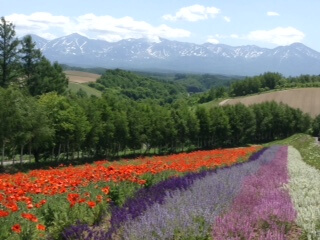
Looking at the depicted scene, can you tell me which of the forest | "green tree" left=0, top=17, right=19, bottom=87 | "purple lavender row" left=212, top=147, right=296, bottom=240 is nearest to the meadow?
"purple lavender row" left=212, top=147, right=296, bottom=240

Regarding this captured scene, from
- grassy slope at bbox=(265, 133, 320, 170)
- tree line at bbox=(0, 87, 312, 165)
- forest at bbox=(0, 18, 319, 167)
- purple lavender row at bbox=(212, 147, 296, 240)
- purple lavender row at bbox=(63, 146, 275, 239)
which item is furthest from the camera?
forest at bbox=(0, 18, 319, 167)

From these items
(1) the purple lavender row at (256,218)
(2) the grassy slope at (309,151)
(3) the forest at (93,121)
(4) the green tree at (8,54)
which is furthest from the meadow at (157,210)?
(4) the green tree at (8,54)

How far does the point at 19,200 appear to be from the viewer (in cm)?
780

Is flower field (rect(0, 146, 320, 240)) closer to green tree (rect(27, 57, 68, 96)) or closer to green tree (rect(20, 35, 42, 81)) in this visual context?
green tree (rect(20, 35, 42, 81))

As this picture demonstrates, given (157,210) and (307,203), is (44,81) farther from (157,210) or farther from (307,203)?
(157,210)

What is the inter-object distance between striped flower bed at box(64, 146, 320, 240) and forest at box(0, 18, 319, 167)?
29797 mm

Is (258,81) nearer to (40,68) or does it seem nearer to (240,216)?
(40,68)

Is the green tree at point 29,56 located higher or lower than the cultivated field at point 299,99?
higher

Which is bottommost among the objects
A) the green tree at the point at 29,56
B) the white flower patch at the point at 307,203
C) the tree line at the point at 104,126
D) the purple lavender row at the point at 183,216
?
the tree line at the point at 104,126

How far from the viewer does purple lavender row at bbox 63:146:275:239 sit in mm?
5672

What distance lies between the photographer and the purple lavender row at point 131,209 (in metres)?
5.67

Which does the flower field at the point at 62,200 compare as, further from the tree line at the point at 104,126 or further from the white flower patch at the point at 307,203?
the tree line at the point at 104,126

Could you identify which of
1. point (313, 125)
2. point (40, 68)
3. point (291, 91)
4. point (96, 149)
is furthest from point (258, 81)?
point (96, 149)

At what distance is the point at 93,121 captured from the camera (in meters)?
48.6
